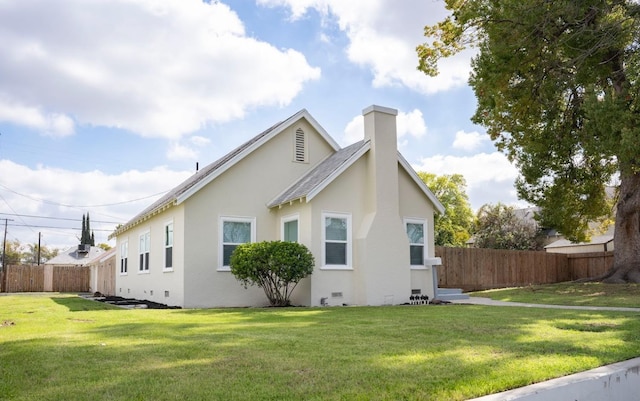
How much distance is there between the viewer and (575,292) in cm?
1995

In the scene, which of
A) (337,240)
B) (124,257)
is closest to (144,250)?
(124,257)

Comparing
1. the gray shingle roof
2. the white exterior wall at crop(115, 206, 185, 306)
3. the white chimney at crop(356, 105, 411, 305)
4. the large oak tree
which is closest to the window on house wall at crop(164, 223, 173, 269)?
the white exterior wall at crop(115, 206, 185, 306)

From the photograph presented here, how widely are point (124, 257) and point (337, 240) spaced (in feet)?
42.9

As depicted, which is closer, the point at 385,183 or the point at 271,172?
the point at 385,183

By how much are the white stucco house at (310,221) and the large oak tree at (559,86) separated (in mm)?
3440

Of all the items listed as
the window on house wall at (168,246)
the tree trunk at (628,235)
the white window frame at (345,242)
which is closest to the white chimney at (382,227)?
the white window frame at (345,242)

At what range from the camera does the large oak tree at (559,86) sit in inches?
559

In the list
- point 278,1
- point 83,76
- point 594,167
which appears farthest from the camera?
point 594,167

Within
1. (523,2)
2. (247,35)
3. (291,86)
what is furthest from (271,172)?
(523,2)

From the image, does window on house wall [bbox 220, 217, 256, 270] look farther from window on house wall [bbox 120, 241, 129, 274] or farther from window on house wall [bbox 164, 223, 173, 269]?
window on house wall [bbox 120, 241, 129, 274]

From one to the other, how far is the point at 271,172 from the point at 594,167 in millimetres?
14168

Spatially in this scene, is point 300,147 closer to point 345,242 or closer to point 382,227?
point 345,242

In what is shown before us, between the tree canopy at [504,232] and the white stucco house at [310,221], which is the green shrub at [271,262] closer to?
the white stucco house at [310,221]

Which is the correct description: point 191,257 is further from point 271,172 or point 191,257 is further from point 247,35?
point 247,35
